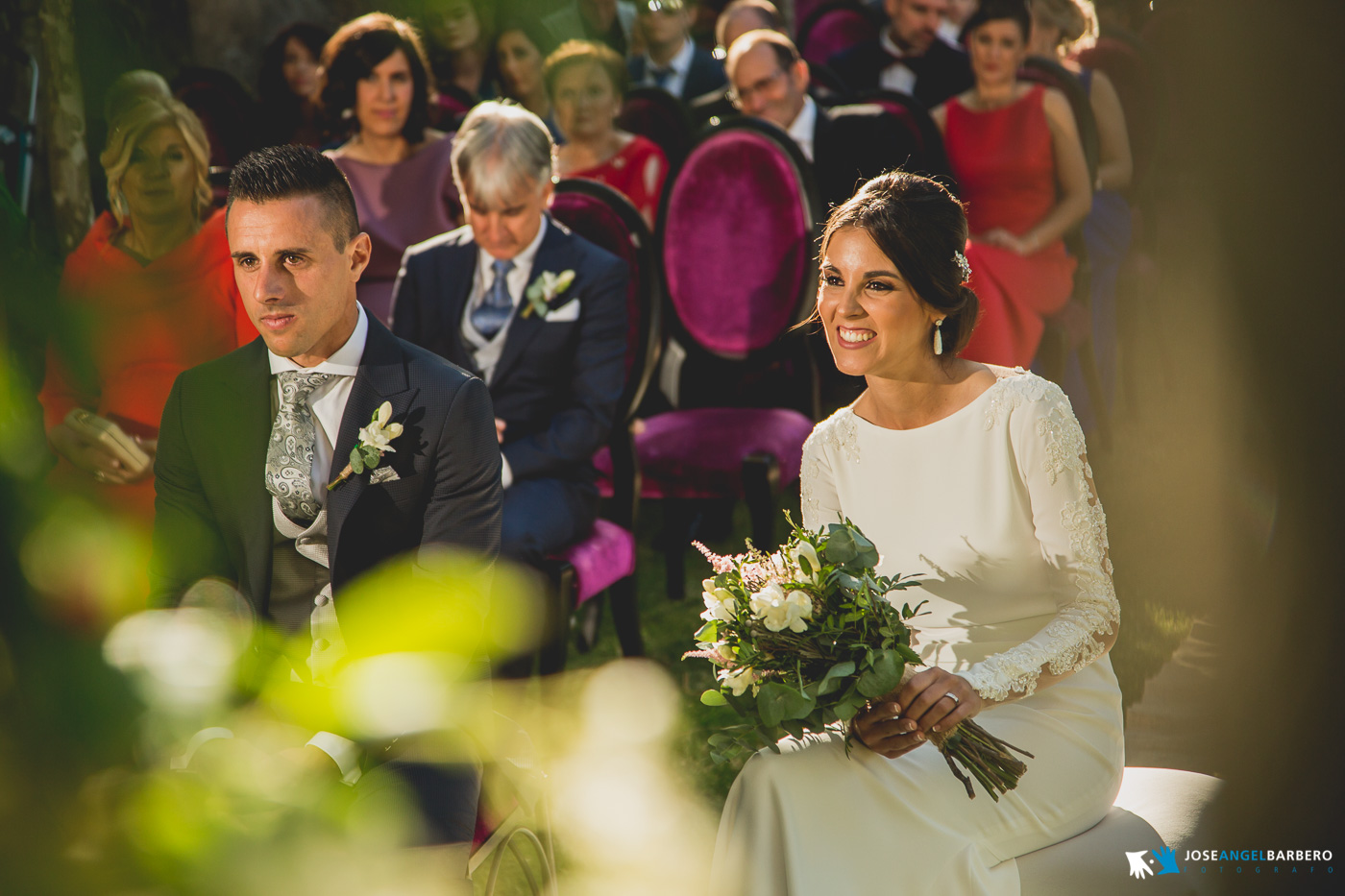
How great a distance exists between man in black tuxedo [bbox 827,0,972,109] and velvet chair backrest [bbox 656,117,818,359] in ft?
6.28

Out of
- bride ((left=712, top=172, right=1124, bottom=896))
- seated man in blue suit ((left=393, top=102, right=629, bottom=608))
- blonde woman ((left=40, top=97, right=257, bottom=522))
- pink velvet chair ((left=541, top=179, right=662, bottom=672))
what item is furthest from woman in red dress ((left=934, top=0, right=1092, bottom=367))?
blonde woman ((left=40, top=97, right=257, bottom=522))

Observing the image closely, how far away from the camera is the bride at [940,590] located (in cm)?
154

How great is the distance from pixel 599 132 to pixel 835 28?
2.98 m

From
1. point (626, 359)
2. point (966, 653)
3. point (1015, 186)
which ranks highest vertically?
point (1015, 186)

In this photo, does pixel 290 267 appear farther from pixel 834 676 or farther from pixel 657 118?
pixel 657 118

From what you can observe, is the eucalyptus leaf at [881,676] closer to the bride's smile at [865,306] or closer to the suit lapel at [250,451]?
the bride's smile at [865,306]

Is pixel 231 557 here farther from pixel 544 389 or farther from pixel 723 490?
pixel 723 490

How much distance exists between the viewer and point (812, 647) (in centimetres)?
147

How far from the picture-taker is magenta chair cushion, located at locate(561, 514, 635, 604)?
2930 millimetres

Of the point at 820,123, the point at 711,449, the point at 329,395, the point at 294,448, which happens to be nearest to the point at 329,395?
the point at 329,395

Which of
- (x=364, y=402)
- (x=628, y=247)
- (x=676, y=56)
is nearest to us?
(x=364, y=402)

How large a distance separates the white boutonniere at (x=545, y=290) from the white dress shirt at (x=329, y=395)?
4.40ft

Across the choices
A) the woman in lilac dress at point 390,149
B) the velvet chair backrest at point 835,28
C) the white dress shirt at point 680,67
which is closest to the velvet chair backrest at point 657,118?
the white dress shirt at point 680,67

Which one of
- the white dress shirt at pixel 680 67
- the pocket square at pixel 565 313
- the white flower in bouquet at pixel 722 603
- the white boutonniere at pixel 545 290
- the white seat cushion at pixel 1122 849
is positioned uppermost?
the white dress shirt at pixel 680 67
